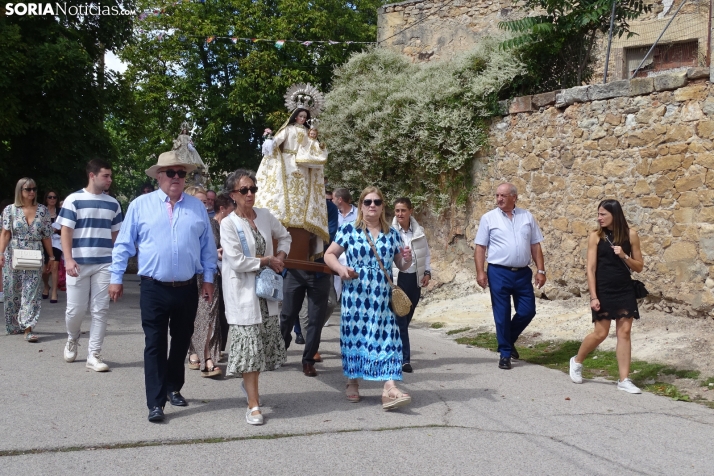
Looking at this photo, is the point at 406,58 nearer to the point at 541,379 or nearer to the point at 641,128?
the point at 641,128

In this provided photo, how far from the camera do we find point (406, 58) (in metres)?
17.6

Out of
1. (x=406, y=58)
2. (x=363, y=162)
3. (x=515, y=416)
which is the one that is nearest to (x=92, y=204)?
(x=515, y=416)

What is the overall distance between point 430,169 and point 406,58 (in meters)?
4.64

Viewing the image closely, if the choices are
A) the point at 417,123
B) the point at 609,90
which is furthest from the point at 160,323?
the point at 417,123

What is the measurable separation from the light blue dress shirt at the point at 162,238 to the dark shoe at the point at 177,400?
94cm

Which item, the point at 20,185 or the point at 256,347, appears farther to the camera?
the point at 20,185

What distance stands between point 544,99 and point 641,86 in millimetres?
1957

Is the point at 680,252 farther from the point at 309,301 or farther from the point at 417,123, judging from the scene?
the point at 417,123

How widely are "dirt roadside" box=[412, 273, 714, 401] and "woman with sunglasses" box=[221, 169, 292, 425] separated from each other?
3.88 metres

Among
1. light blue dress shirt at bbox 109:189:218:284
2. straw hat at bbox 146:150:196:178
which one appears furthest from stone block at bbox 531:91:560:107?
light blue dress shirt at bbox 109:189:218:284

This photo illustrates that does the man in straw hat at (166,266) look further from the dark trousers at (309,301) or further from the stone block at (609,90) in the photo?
the stone block at (609,90)

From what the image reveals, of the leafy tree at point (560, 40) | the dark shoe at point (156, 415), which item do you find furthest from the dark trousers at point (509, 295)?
the leafy tree at point (560, 40)

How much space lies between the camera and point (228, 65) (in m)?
25.4

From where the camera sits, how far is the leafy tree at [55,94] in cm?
1508
